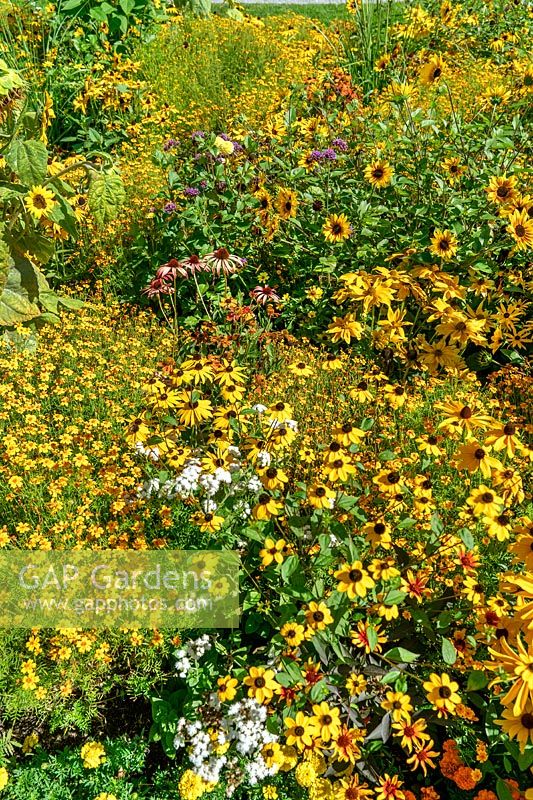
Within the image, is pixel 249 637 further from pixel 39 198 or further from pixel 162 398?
pixel 39 198

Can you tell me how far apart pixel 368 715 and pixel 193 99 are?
550 centimetres

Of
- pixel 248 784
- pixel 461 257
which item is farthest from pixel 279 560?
pixel 461 257

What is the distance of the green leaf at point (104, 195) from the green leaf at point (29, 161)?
0.28 meters

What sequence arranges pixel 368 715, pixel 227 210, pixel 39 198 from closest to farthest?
pixel 368 715 → pixel 39 198 → pixel 227 210

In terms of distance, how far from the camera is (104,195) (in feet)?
11.3

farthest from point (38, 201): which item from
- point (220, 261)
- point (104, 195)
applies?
point (220, 261)

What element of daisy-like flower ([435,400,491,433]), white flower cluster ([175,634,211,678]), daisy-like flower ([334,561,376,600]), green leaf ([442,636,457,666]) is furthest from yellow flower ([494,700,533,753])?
white flower cluster ([175,634,211,678])

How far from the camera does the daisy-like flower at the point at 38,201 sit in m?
3.15

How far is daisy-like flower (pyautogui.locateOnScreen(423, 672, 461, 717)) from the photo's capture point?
5.78ft

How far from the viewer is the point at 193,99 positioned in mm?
6105

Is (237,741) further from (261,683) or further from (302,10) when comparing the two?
(302,10)

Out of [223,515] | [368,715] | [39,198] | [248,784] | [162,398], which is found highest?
[39,198]

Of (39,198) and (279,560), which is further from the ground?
(39,198)

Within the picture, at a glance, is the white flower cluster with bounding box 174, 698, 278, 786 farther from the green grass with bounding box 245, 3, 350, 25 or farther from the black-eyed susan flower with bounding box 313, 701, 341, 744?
the green grass with bounding box 245, 3, 350, 25
